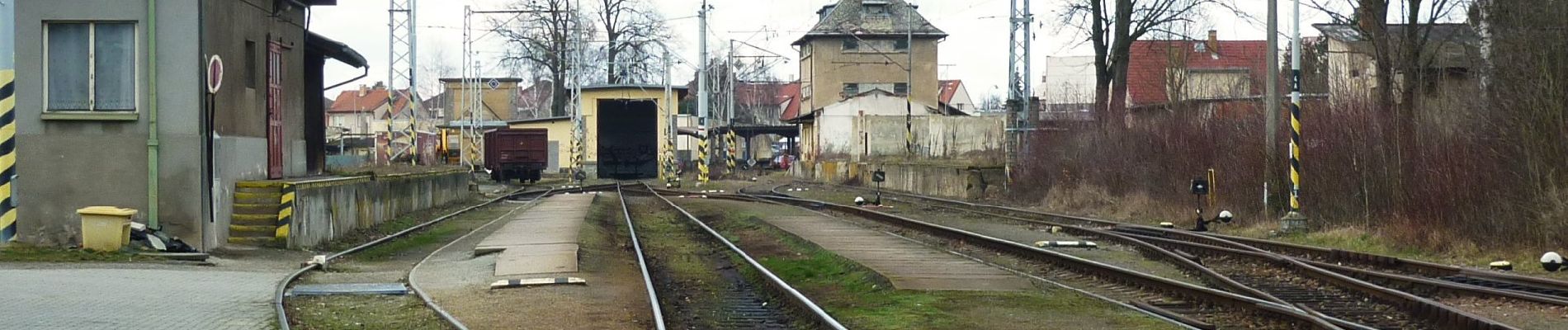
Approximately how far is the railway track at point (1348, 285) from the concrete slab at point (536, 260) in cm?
695

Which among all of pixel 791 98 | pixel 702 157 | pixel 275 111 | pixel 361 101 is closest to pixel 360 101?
pixel 361 101

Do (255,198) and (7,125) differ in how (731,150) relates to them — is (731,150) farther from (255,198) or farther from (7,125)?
(7,125)

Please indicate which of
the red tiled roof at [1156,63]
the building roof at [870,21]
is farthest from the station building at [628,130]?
the red tiled roof at [1156,63]

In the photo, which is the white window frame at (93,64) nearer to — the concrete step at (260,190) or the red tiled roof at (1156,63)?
the concrete step at (260,190)

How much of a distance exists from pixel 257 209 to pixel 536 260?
4.94 m

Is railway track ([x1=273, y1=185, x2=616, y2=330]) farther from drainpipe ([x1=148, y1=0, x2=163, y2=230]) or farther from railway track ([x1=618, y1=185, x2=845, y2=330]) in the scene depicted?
drainpipe ([x1=148, y1=0, x2=163, y2=230])

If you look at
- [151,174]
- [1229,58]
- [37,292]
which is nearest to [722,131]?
[1229,58]

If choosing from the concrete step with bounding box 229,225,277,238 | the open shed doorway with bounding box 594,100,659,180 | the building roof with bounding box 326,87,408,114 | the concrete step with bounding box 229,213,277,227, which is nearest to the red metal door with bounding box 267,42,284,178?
the concrete step with bounding box 229,213,277,227

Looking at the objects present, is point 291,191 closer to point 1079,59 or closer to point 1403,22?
point 1403,22

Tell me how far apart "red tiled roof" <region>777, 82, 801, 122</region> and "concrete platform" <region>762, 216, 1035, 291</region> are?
88.4m

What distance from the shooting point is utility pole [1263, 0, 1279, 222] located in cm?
2378

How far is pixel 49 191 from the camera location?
18891 millimetres

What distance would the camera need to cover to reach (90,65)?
1894 cm

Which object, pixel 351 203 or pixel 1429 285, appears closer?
pixel 1429 285
